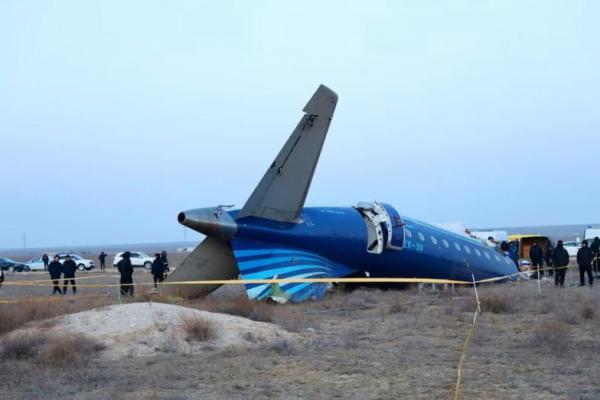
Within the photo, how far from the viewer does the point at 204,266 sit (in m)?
19.8

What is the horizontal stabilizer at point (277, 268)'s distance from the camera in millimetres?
18797

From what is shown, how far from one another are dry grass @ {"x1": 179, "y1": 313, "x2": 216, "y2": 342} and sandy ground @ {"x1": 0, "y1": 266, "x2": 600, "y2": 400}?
53cm

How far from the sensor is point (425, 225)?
83.6ft

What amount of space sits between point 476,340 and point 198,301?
8671 millimetres

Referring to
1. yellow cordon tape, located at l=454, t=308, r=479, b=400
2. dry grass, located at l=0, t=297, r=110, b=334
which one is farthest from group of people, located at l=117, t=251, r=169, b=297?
yellow cordon tape, located at l=454, t=308, r=479, b=400

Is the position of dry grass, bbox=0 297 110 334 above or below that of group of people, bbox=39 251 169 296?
below

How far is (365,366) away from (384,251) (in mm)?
11896

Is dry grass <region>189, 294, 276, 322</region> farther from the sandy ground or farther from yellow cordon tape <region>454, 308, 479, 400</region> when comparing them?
yellow cordon tape <region>454, 308, 479, 400</region>

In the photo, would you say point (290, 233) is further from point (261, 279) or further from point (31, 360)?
point (31, 360)

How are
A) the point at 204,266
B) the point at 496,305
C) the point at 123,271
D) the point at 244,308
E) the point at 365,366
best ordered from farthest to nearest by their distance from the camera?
the point at 123,271, the point at 204,266, the point at 496,305, the point at 244,308, the point at 365,366

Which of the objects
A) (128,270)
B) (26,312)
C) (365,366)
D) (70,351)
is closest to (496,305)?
(365,366)

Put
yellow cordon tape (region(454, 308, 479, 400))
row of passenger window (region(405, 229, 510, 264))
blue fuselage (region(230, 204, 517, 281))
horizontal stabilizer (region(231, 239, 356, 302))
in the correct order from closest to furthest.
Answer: yellow cordon tape (region(454, 308, 479, 400)), horizontal stabilizer (region(231, 239, 356, 302)), blue fuselage (region(230, 204, 517, 281)), row of passenger window (region(405, 229, 510, 264))

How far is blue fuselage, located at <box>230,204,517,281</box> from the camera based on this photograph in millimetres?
19562

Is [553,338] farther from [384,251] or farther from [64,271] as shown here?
[64,271]
